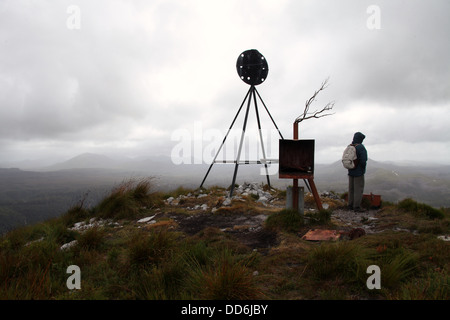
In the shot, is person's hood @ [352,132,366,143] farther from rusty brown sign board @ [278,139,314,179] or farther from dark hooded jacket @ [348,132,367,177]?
rusty brown sign board @ [278,139,314,179]

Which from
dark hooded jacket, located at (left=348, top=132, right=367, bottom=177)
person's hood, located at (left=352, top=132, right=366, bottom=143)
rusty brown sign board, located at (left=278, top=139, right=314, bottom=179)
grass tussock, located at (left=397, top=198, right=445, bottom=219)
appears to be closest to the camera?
rusty brown sign board, located at (left=278, top=139, right=314, bottom=179)

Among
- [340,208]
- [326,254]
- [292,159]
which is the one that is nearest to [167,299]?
[326,254]

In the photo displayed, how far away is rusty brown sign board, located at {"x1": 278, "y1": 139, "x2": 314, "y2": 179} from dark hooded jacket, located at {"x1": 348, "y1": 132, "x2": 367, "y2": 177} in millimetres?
2386

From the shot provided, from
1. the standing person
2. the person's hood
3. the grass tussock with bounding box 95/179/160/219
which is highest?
the person's hood

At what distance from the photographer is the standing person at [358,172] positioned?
7444mm

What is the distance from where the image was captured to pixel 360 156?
7.44 metres

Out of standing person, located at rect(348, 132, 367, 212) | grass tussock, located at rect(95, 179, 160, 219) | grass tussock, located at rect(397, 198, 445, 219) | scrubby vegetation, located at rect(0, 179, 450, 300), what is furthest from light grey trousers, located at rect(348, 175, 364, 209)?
grass tussock, located at rect(95, 179, 160, 219)

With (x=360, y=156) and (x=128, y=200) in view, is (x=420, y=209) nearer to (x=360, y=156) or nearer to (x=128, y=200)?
(x=360, y=156)

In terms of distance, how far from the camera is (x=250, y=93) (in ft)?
32.9

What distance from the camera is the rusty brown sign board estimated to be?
20.2 feet

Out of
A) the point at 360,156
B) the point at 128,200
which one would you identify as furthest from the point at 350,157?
the point at 128,200

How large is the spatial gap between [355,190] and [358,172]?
74cm

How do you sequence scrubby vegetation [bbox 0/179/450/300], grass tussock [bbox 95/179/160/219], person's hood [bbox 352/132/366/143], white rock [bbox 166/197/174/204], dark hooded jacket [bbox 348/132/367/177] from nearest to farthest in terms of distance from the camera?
scrubby vegetation [bbox 0/179/450/300] → dark hooded jacket [bbox 348/132/367/177] → person's hood [bbox 352/132/366/143] → grass tussock [bbox 95/179/160/219] → white rock [bbox 166/197/174/204]
